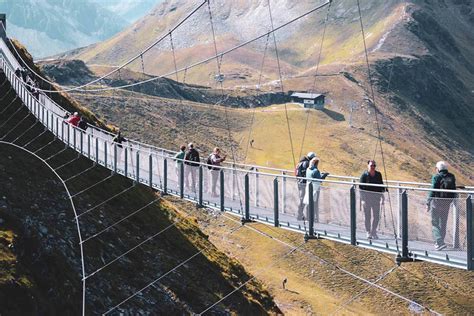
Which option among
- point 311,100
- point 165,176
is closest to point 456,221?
point 165,176

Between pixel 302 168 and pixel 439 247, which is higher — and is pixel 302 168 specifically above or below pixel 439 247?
above

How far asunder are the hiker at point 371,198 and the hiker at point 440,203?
123 cm

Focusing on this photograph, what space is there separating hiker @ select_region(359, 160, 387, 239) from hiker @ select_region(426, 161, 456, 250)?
1.23m

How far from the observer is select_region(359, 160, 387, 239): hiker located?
50.4ft

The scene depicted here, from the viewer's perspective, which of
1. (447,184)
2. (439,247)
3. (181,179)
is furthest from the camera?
(181,179)

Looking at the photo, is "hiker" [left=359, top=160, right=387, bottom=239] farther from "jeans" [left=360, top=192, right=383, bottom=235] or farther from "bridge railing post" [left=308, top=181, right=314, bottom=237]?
"bridge railing post" [left=308, top=181, right=314, bottom=237]

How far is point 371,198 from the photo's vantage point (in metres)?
15.4

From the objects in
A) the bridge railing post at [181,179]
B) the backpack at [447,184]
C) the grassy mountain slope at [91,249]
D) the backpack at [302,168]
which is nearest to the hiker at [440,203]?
the backpack at [447,184]

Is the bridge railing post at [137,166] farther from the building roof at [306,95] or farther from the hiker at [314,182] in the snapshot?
the building roof at [306,95]

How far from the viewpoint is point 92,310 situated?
76.7 ft

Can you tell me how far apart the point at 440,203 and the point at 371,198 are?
5.70 feet

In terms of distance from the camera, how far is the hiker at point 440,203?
1405 centimetres

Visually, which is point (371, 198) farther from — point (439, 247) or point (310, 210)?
point (310, 210)

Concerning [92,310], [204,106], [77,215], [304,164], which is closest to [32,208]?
[77,215]
